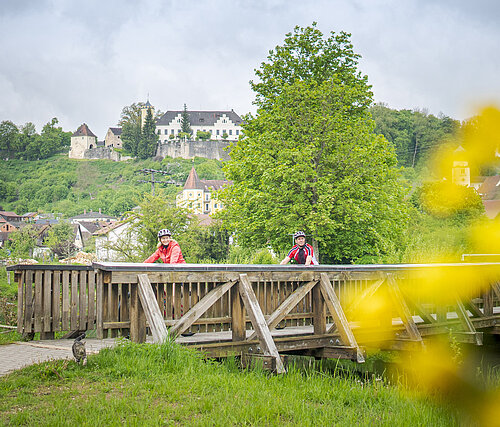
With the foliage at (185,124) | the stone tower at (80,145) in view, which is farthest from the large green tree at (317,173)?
the stone tower at (80,145)

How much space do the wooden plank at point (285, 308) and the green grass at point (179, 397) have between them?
1384mm

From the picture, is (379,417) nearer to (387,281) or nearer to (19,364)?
(19,364)

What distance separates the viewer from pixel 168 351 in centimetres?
678

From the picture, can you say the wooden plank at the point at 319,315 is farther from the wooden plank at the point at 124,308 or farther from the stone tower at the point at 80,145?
Result: the stone tower at the point at 80,145

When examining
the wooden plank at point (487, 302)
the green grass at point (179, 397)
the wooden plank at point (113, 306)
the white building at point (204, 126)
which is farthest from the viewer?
the white building at point (204, 126)

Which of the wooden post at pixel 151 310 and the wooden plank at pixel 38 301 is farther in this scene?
the wooden plank at pixel 38 301

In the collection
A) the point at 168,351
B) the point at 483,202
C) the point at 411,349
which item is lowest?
the point at 411,349

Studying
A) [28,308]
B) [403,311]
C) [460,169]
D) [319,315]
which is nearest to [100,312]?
[28,308]

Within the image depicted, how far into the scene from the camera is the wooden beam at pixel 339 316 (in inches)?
354

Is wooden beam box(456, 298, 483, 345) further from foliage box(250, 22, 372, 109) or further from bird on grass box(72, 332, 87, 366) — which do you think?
foliage box(250, 22, 372, 109)

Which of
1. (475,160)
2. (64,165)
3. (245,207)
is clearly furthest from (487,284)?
(64,165)

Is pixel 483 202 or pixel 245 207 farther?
pixel 245 207

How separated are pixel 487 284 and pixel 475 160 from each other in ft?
38.1

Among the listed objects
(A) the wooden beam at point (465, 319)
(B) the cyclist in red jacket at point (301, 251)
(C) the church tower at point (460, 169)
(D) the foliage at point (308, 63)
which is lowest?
(A) the wooden beam at point (465, 319)
